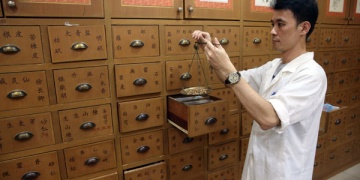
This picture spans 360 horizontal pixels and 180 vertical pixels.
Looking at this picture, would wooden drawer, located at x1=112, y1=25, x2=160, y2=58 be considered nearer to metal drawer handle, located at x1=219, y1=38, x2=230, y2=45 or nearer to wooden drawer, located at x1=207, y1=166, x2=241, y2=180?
metal drawer handle, located at x1=219, y1=38, x2=230, y2=45

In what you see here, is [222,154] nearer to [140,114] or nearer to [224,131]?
[224,131]

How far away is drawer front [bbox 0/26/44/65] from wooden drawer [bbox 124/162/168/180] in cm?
73

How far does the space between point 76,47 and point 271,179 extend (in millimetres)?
1070

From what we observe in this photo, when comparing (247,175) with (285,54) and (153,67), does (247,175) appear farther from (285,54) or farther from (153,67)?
(153,67)

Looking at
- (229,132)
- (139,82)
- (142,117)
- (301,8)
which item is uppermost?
(301,8)

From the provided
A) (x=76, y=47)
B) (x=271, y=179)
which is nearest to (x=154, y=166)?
(x=271, y=179)

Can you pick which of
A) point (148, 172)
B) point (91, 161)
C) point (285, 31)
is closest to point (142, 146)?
point (148, 172)

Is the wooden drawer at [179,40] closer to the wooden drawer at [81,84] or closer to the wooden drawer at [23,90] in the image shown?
the wooden drawer at [81,84]

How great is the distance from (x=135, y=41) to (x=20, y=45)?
492mm

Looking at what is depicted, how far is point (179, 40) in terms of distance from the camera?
1.36 meters

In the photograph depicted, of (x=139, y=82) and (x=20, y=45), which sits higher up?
(x=20, y=45)

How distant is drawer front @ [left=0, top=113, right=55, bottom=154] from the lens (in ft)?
3.42

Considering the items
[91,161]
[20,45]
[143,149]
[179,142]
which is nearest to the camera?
[20,45]

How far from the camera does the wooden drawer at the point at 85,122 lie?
1.15m
